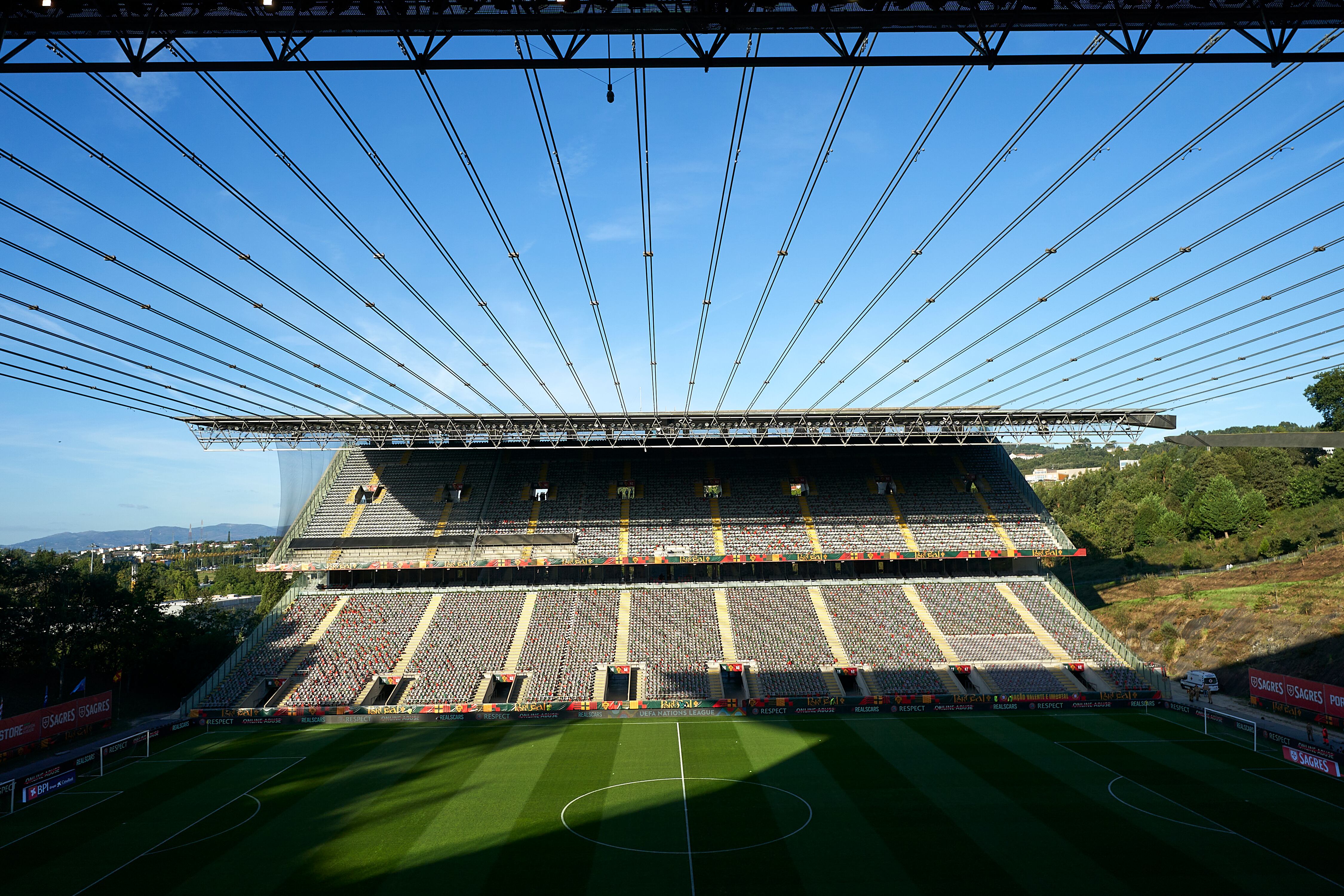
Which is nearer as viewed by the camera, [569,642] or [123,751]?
[123,751]

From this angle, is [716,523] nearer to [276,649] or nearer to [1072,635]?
[1072,635]

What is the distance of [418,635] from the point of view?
121 feet

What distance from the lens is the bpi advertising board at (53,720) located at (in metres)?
25.8

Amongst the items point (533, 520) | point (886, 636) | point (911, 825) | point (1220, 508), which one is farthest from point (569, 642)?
point (1220, 508)

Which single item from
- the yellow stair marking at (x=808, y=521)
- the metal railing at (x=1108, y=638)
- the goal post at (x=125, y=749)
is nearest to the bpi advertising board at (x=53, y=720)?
the goal post at (x=125, y=749)

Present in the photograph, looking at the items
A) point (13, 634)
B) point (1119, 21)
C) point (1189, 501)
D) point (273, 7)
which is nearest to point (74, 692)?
point (13, 634)

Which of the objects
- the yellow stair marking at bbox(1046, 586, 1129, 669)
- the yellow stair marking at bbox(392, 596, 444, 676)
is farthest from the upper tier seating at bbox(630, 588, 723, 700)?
the yellow stair marking at bbox(1046, 586, 1129, 669)

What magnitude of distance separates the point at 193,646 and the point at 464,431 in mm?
18608

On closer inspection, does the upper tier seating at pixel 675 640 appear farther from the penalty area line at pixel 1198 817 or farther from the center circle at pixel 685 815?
the penalty area line at pixel 1198 817

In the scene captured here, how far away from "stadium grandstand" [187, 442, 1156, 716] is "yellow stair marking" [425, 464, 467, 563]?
197 mm

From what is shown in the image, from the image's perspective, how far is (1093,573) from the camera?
2408 inches

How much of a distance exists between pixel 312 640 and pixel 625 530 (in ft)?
58.5

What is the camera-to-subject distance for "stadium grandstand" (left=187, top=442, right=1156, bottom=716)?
3400cm

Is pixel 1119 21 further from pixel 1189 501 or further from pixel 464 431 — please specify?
pixel 1189 501
